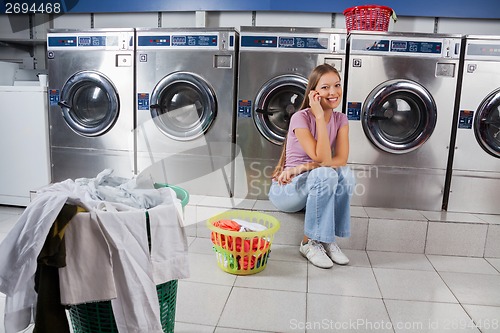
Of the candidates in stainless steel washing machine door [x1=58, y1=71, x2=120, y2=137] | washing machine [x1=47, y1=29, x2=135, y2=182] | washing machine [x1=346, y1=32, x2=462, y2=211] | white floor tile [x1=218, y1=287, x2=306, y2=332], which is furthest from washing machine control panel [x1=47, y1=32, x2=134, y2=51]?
white floor tile [x1=218, y1=287, x2=306, y2=332]

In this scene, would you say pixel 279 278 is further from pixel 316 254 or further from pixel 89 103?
pixel 89 103

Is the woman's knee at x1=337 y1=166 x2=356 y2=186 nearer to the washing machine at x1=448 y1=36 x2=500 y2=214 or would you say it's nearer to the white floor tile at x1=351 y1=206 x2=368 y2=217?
the white floor tile at x1=351 y1=206 x2=368 y2=217

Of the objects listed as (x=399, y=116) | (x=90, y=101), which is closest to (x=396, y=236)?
(x=399, y=116)

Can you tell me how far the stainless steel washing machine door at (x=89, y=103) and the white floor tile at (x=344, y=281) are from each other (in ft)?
6.73

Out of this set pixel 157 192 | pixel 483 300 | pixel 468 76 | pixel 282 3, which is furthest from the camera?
pixel 282 3

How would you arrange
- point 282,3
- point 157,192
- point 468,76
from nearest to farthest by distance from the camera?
point 157,192
point 468,76
point 282,3

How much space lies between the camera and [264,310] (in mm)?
1774

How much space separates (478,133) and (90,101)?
10.2ft

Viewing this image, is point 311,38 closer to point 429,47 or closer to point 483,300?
point 429,47

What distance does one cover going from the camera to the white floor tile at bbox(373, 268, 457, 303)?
195 centimetres

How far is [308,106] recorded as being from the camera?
241cm

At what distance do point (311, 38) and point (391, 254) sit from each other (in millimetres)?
1658

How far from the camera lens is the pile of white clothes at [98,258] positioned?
1079mm

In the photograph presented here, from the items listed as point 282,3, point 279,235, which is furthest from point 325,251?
point 282,3
